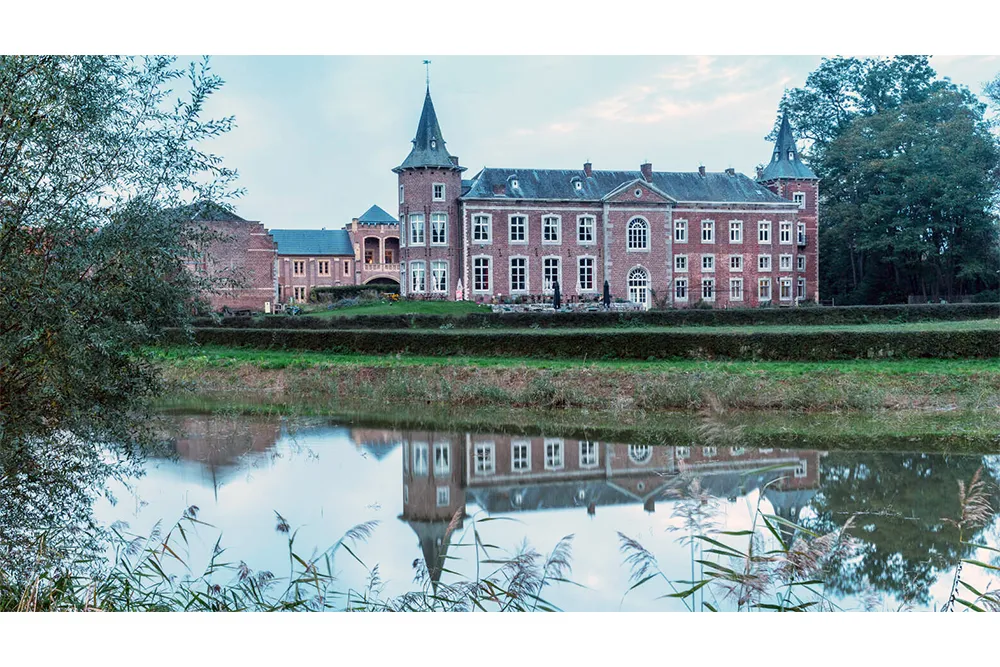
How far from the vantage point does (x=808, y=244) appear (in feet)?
120

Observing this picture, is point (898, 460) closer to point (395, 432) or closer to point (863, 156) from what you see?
point (395, 432)

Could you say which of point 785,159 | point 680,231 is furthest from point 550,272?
point 785,159

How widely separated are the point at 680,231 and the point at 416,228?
11.0 m

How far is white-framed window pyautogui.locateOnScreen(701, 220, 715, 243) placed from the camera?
35688mm

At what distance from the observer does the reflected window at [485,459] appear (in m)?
9.81

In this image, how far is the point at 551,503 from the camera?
827cm

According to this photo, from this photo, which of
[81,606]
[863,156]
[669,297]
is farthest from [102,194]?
[863,156]

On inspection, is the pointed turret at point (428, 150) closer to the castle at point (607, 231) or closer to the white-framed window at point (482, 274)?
the castle at point (607, 231)

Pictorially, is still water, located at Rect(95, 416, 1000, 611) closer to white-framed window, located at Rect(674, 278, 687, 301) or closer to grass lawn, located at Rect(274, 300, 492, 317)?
grass lawn, located at Rect(274, 300, 492, 317)

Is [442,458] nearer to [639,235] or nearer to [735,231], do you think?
[639,235]

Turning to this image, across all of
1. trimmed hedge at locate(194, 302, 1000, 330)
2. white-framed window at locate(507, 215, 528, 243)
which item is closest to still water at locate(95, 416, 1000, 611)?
trimmed hedge at locate(194, 302, 1000, 330)

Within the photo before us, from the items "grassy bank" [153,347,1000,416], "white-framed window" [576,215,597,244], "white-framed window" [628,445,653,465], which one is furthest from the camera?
"white-framed window" [576,215,597,244]

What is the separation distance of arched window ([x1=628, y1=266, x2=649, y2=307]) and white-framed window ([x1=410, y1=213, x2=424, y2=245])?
8689 mm

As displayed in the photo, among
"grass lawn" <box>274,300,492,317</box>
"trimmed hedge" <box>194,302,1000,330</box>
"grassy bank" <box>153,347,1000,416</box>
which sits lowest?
"grassy bank" <box>153,347,1000,416</box>
